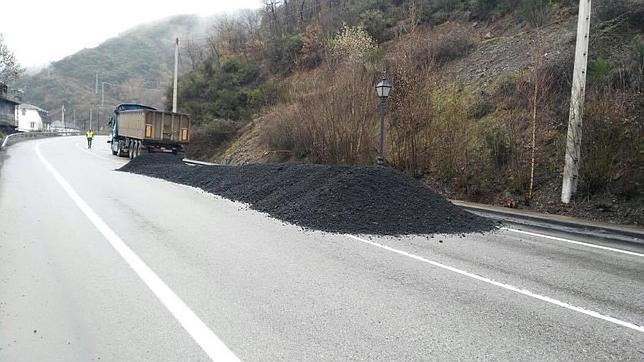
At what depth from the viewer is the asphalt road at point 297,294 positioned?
4.13m

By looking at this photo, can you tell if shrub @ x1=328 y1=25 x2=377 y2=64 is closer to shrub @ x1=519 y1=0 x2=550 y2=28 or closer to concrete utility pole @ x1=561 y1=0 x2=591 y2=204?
shrub @ x1=519 y1=0 x2=550 y2=28

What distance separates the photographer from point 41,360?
3.78 meters

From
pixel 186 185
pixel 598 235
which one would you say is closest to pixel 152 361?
pixel 598 235

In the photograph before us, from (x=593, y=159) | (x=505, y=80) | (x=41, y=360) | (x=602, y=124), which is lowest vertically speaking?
(x=41, y=360)

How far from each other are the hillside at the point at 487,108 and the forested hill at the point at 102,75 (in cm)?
8674

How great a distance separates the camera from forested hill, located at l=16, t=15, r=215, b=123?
110 meters

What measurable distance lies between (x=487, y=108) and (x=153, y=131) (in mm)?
19596

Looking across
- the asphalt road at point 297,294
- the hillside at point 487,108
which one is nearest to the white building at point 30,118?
the hillside at point 487,108

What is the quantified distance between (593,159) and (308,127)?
11.9 metres

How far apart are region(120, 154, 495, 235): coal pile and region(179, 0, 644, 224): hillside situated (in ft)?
12.4

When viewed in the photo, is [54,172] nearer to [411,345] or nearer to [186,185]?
[186,185]

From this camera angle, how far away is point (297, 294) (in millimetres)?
5480

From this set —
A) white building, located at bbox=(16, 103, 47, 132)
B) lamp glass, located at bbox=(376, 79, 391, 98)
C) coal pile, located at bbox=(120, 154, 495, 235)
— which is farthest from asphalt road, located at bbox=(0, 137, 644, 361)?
white building, located at bbox=(16, 103, 47, 132)

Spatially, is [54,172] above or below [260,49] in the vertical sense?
below
